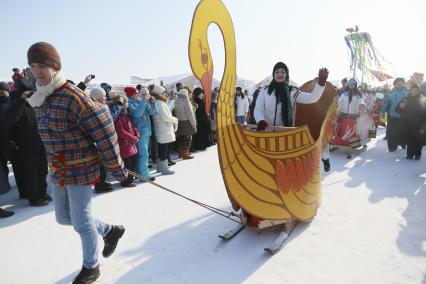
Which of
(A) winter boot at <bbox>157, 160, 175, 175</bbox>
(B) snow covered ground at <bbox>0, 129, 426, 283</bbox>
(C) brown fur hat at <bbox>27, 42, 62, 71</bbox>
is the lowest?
(B) snow covered ground at <bbox>0, 129, 426, 283</bbox>

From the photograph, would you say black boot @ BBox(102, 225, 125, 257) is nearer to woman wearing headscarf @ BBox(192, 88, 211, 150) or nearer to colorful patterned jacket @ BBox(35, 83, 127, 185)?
colorful patterned jacket @ BBox(35, 83, 127, 185)

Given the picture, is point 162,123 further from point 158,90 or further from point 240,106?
point 240,106

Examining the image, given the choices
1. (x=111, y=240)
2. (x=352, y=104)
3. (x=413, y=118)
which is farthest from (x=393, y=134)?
(x=111, y=240)

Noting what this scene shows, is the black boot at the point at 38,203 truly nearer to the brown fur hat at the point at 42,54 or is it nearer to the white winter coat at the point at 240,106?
the brown fur hat at the point at 42,54

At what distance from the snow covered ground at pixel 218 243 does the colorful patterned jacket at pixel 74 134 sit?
92 centimetres

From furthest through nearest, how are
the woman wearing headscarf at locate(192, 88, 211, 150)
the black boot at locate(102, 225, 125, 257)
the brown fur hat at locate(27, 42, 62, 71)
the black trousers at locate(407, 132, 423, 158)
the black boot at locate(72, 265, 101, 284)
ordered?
the woman wearing headscarf at locate(192, 88, 211, 150) < the black trousers at locate(407, 132, 423, 158) < the black boot at locate(102, 225, 125, 257) < the black boot at locate(72, 265, 101, 284) < the brown fur hat at locate(27, 42, 62, 71)

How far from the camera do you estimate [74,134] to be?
5.70ft

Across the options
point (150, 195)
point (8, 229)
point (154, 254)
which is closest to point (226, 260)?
point (154, 254)

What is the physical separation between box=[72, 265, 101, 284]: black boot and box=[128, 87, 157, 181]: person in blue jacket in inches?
101

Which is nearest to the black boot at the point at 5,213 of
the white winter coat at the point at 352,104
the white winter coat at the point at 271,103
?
the white winter coat at the point at 271,103

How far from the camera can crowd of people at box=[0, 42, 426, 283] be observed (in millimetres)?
1715

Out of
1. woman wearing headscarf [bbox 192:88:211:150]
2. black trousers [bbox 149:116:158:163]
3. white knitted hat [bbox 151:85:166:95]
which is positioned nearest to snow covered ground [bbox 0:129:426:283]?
black trousers [bbox 149:116:158:163]

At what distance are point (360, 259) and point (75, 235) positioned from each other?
2.63 metres

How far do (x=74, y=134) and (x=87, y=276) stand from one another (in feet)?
3.35
